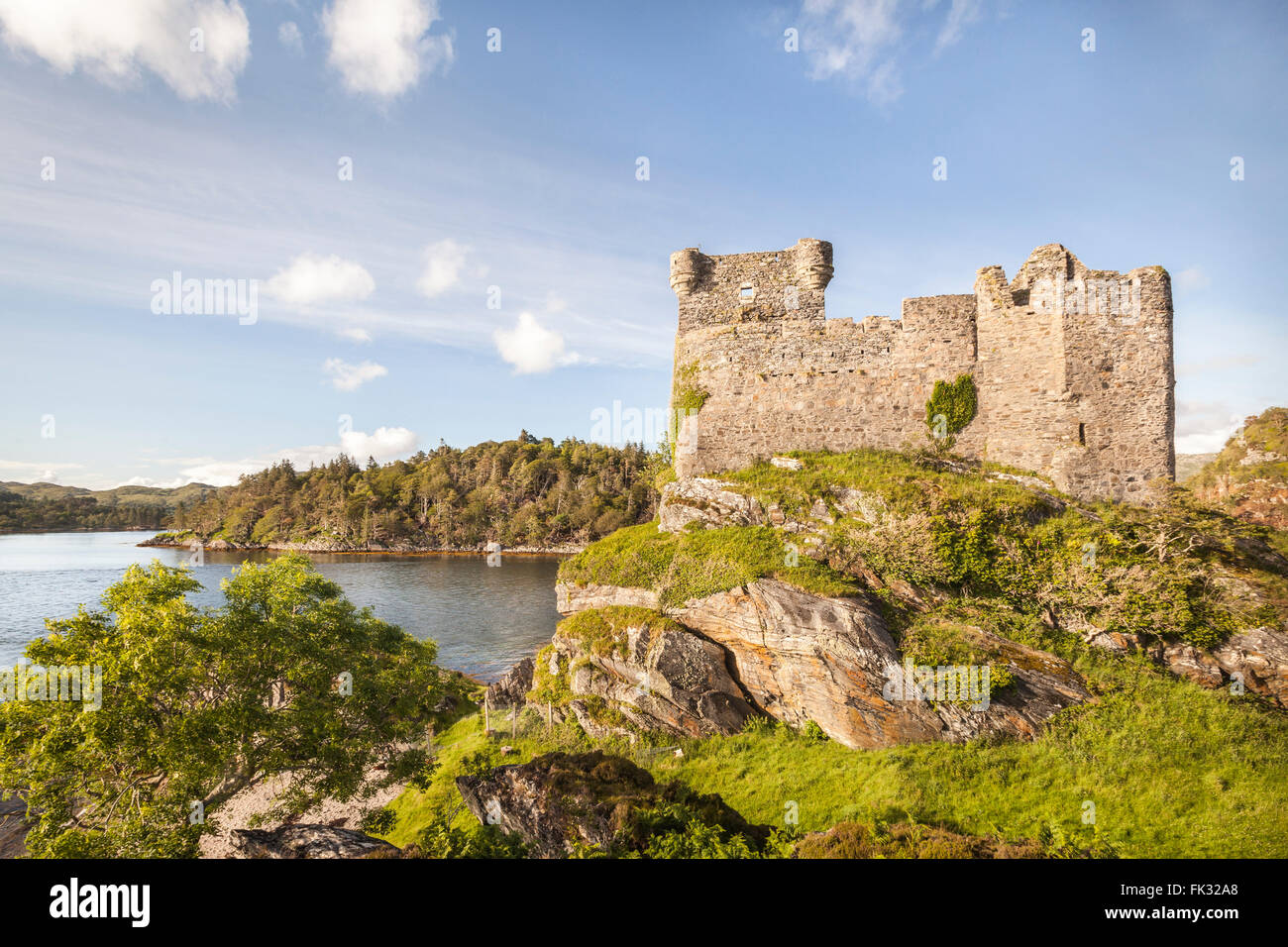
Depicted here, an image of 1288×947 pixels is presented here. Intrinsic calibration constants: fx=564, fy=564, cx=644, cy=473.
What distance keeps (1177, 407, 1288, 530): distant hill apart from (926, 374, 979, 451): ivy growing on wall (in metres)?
11.2

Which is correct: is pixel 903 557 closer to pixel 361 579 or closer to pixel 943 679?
pixel 943 679

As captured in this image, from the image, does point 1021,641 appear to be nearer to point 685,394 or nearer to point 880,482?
point 880,482

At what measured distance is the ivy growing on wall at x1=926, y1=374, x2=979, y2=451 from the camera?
20344mm

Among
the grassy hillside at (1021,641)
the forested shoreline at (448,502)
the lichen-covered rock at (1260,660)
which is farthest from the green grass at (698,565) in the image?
the forested shoreline at (448,502)

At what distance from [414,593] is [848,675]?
5792cm

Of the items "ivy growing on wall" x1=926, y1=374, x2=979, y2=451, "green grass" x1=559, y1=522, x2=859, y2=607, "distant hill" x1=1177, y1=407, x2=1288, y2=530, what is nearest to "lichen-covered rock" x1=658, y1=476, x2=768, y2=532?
"green grass" x1=559, y1=522, x2=859, y2=607

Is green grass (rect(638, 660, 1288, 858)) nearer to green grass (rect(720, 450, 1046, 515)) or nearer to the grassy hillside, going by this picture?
the grassy hillside

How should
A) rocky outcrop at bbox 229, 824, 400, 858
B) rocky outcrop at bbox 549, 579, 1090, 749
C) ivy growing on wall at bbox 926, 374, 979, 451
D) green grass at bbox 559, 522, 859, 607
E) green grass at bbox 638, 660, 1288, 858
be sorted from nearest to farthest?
rocky outcrop at bbox 229, 824, 400, 858, green grass at bbox 638, 660, 1288, 858, rocky outcrop at bbox 549, 579, 1090, 749, green grass at bbox 559, 522, 859, 607, ivy growing on wall at bbox 926, 374, 979, 451

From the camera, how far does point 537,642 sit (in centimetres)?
4156

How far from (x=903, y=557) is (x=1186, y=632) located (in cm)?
665

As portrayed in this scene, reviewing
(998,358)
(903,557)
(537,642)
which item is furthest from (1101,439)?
(537,642)

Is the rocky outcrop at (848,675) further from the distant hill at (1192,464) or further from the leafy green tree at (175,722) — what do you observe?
the distant hill at (1192,464)

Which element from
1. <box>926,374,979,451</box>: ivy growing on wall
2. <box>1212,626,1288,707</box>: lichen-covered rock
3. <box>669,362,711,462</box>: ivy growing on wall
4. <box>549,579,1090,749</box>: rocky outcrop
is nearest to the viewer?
<box>1212,626,1288,707</box>: lichen-covered rock

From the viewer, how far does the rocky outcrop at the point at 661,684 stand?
1608 centimetres
